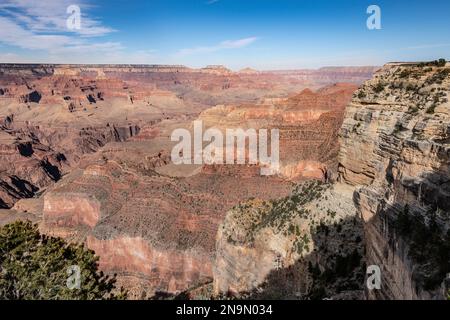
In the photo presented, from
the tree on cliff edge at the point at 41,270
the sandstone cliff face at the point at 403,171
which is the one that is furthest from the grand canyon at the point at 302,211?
the tree on cliff edge at the point at 41,270

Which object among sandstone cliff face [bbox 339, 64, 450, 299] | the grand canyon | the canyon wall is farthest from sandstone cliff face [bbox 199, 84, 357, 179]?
sandstone cliff face [bbox 339, 64, 450, 299]

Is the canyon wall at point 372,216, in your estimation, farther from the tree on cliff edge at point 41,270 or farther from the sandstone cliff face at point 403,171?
the tree on cliff edge at point 41,270

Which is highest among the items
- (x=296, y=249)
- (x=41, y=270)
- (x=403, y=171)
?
(x=403, y=171)

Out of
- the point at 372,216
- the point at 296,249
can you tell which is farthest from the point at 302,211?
the point at 372,216

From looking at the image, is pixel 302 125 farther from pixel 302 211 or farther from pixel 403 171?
pixel 403 171

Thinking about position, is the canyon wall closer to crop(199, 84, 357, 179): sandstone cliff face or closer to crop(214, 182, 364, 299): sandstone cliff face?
crop(214, 182, 364, 299): sandstone cliff face
